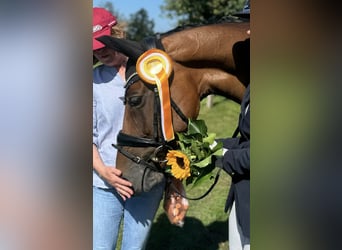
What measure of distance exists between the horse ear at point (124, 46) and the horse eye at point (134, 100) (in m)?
0.12

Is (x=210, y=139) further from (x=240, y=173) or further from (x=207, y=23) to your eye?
(x=207, y=23)

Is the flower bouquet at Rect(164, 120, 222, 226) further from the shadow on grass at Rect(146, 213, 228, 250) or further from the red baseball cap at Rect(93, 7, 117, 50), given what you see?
the shadow on grass at Rect(146, 213, 228, 250)

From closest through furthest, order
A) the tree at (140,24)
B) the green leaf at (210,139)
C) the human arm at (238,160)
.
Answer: the human arm at (238,160) < the green leaf at (210,139) < the tree at (140,24)

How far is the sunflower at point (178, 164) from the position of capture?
134 centimetres

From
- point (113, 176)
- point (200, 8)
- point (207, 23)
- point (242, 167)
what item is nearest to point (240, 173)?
point (242, 167)

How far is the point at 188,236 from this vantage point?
2.71 m

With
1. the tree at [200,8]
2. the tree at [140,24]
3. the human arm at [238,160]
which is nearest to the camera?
the human arm at [238,160]

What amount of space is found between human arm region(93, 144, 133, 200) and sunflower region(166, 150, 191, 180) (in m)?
0.20

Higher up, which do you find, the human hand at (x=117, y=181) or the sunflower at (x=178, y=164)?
the sunflower at (x=178, y=164)

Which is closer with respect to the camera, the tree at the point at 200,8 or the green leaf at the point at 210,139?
the green leaf at the point at 210,139

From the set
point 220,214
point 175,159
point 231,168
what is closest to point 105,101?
point 175,159

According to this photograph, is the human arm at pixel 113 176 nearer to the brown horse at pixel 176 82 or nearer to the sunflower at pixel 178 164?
the brown horse at pixel 176 82

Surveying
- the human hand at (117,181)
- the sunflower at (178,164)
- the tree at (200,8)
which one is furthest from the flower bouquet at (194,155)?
the tree at (200,8)
